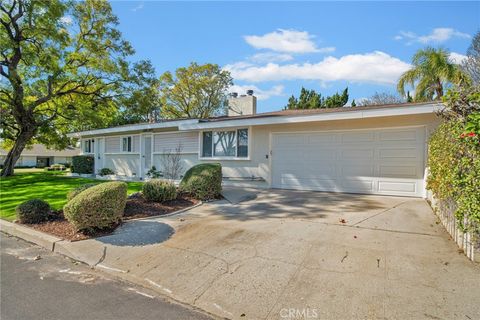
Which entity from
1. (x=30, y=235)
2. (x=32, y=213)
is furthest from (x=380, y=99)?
(x=30, y=235)

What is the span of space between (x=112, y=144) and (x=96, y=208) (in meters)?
14.2

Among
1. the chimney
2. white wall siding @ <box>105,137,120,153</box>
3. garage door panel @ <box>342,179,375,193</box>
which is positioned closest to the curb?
garage door panel @ <box>342,179,375,193</box>

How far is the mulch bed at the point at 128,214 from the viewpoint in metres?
6.21

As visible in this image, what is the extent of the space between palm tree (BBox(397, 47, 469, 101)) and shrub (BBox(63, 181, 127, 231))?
1687cm

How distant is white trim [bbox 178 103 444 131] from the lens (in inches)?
329

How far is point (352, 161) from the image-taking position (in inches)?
397

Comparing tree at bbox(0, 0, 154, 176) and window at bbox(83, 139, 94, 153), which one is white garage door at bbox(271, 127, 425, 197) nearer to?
tree at bbox(0, 0, 154, 176)

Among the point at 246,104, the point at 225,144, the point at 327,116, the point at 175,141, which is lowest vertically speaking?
the point at 225,144

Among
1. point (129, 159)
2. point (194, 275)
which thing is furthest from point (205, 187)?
point (129, 159)

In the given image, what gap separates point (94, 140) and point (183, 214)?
52.3ft

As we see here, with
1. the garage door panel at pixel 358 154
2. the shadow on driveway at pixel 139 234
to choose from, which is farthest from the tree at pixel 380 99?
the shadow on driveway at pixel 139 234

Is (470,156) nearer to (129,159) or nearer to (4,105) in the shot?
(129,159)

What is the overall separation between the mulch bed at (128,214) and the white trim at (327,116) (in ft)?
14.1

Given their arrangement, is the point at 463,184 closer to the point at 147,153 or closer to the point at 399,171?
the point at 399,171
